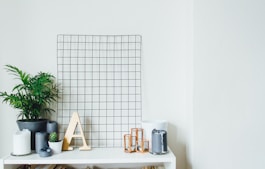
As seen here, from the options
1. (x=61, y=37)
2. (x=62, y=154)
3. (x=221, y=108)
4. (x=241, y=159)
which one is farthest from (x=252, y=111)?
Answer: (x=61, y=37)

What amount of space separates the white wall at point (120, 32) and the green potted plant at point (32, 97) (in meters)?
0.07

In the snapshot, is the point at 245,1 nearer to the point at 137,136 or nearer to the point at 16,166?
the point at 137,136

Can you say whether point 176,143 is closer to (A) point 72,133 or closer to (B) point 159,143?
(B) point 159,143

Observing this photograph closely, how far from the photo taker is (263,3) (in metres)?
1.63

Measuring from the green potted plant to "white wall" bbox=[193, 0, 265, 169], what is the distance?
1.01 m

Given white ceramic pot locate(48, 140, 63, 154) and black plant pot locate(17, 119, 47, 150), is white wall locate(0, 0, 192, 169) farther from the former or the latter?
white ceramic pot locate(48, 140, 63, 154)

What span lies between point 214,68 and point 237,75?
16cm

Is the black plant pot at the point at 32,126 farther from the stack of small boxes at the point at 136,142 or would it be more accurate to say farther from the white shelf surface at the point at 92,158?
the stack of small boxes at the point at 136,142

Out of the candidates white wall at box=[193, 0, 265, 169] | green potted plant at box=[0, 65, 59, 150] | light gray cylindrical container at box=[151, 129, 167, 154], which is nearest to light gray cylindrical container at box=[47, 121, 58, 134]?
green potted plant at box=[0, 65, 59, 150]

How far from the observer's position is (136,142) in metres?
1.67

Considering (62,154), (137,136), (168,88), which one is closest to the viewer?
(62,154)

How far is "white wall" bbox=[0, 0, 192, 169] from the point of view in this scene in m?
1.78

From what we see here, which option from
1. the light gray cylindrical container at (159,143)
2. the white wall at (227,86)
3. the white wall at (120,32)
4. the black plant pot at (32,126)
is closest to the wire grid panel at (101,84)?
the white wall at (120,32)

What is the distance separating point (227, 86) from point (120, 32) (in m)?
0.84
